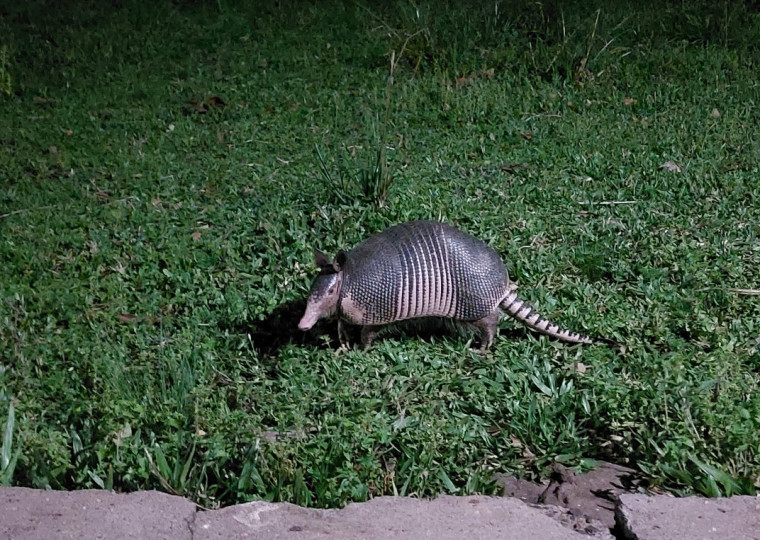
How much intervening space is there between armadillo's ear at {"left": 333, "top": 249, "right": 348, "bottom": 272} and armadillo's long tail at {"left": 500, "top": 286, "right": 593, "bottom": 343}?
0.76 m

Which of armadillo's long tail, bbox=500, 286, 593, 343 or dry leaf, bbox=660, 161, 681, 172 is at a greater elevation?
dry leaf, bbox=660, 161, 681, 172

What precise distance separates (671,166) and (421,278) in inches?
101

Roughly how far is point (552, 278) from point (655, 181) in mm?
1349

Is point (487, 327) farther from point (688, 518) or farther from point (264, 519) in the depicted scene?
point (264, 519)

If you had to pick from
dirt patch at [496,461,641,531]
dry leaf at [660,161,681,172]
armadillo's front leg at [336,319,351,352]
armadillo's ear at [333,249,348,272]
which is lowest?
dirt patch at [496,461,641,531]

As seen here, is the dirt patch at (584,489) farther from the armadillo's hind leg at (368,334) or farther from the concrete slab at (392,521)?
the armadillo's hind leg at (368,334)

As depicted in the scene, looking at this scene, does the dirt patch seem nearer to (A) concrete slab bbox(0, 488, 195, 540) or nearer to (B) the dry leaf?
(A) concrete slab bbox(0, 488, 195, 540)

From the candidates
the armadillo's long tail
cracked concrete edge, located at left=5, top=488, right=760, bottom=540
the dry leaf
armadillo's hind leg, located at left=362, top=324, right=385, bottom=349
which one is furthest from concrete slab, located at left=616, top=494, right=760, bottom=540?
the dry leaf

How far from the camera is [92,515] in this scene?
3.00 metres

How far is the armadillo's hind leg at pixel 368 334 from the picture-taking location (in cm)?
411

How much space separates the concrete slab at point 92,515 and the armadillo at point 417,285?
1.04 m

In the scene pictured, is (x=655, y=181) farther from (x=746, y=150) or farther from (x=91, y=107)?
(x=91, y=107)

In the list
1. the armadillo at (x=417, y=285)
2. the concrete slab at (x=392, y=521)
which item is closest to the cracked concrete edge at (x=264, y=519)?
the concrete slab at (x=392, y=521)

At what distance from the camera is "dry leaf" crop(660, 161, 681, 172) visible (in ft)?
18.8
